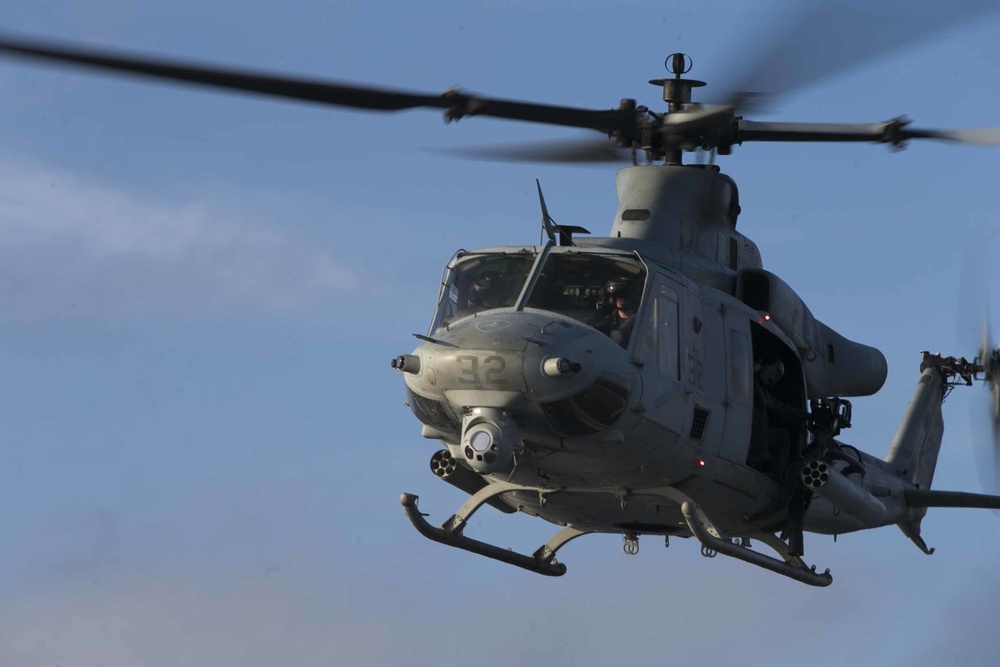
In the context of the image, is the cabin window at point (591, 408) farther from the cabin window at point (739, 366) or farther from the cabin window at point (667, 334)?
the cabin window at point (739, 366)

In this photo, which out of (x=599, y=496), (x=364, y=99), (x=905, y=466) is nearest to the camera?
(x=364, y=99)

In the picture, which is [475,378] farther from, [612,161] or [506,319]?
[612,161]

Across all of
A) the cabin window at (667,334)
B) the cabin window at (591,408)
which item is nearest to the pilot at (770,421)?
the cabin window at (667,334)

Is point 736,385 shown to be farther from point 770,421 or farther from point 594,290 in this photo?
point 594,290

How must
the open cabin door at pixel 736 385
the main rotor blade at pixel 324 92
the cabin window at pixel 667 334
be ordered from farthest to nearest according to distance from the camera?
the open cabin door at pixel 736 385, the cabin window at pixel 667 334, the main rotor blade at pixel 324 92

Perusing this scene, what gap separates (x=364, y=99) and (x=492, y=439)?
3104 mm

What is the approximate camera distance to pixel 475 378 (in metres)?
15.7

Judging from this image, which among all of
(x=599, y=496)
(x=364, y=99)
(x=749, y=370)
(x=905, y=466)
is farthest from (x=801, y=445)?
(x=364, y=99)

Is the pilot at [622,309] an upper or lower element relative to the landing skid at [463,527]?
upper

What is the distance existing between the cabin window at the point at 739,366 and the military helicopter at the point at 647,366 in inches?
0.9

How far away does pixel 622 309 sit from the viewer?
650 inches

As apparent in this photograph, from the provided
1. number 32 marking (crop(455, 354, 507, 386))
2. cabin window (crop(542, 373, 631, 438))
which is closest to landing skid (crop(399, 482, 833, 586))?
cabin window (crop(542, 373, 631, 438))

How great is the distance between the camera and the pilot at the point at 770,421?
716 inches

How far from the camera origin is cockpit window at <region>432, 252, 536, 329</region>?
16.8 meters
